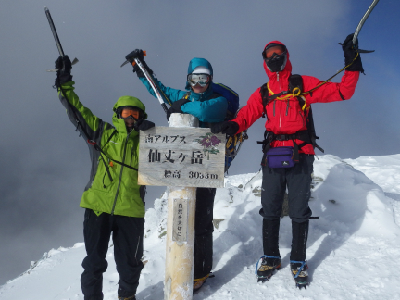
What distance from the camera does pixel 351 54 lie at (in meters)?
3.08

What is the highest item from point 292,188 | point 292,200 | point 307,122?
point 307,122

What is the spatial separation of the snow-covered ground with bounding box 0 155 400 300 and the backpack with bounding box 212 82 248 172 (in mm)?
1673

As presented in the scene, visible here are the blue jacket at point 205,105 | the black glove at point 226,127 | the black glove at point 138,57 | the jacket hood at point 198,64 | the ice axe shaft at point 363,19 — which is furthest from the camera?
the black glove at point 138,57

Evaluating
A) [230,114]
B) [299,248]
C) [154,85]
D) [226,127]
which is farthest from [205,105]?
[299,248]

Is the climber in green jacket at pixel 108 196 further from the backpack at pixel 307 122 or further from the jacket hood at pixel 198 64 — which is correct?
the backpack at pixel 307 122

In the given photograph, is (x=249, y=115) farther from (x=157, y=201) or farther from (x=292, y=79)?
(x=157, y=201)

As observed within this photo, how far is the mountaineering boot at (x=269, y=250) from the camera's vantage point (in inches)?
142

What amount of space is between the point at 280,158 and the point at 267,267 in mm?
1489

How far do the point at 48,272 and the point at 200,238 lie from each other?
476 cm

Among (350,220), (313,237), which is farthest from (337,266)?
(350,220)

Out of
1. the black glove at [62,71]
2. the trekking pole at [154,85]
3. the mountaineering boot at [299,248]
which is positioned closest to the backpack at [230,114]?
the trekking pole at [154,85]

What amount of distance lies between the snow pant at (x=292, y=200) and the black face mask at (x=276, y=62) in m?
1.16

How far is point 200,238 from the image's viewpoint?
3.64 m

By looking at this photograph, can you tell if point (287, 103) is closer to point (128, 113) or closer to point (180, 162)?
point (180, 162)
